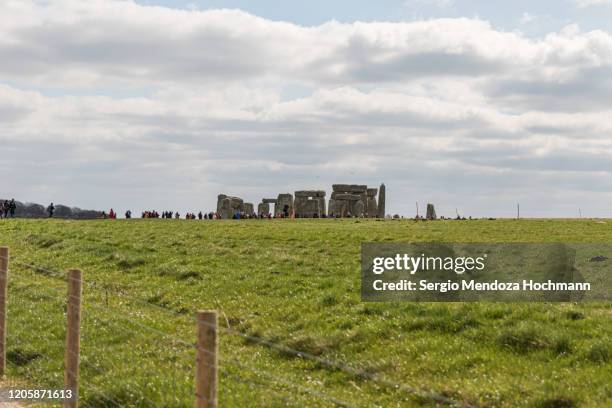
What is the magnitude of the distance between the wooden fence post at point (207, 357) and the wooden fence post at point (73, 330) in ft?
15.8

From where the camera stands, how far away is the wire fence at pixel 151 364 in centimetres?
1350

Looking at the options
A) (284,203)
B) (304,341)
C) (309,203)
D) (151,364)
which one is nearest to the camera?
(151,364)

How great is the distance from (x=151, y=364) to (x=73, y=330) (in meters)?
3.43

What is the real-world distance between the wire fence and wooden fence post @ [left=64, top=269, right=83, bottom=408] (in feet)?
0.34

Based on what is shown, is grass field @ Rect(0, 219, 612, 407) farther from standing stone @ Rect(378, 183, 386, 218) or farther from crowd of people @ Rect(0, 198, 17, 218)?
standing stone @ Rect(378, 183, 386, 218)

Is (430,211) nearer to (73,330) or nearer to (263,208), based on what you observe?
(263,208)

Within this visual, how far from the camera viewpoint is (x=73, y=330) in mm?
12719

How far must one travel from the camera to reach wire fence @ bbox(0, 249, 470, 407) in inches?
531

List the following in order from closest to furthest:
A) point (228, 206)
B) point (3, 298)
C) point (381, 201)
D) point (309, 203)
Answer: point (3, 298) < point (228, 206) < point (309, 203) < point (381, 201)

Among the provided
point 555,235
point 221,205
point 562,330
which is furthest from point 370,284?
point 221,205

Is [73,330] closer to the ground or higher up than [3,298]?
closer to the ground

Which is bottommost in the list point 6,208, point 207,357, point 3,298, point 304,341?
point 304,341

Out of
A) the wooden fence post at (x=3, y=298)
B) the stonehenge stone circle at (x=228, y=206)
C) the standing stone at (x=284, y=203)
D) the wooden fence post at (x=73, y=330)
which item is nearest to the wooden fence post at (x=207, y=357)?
the wooden fence post at (x=73, y=330)

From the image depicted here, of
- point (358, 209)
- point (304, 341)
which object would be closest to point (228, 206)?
point (358, 209)
